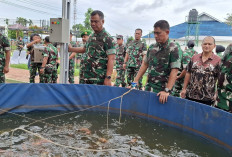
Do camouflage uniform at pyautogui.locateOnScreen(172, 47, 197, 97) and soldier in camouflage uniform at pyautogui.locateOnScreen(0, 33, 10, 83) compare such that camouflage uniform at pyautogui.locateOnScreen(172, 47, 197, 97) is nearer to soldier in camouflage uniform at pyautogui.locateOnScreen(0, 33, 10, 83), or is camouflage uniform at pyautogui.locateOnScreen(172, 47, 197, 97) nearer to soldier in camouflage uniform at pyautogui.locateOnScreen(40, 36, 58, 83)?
soldier in camouflage uniform at pyautogui.locateOnScreen(40, 36, 58, 83)

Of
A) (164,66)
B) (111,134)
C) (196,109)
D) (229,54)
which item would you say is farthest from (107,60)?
(229,54)

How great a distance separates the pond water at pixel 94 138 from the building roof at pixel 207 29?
22918 millimetres

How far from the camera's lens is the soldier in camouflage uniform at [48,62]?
492 centimetres

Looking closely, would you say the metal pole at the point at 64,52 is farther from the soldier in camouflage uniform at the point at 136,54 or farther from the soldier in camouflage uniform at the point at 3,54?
the soldier in camouflage uniform at the point at 136,54

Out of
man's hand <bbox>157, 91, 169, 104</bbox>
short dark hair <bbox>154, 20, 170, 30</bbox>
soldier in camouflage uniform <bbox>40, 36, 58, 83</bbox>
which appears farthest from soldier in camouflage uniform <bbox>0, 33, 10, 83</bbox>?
man's hand <bbox>157, 91, 169, 104</bbox>

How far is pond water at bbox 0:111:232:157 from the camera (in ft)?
7.66

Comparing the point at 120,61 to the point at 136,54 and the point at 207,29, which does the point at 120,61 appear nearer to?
the point at 136,54

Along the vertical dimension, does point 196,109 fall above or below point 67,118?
above

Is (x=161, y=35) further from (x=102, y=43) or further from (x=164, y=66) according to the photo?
(x=102, y=43)

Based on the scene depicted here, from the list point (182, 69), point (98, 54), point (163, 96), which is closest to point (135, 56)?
point (182, 69)

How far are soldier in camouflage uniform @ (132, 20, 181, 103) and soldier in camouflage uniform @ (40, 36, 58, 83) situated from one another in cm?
271

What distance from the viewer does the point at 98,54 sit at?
344 centimetres

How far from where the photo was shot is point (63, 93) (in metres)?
3.74

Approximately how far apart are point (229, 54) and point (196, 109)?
0.81 m
